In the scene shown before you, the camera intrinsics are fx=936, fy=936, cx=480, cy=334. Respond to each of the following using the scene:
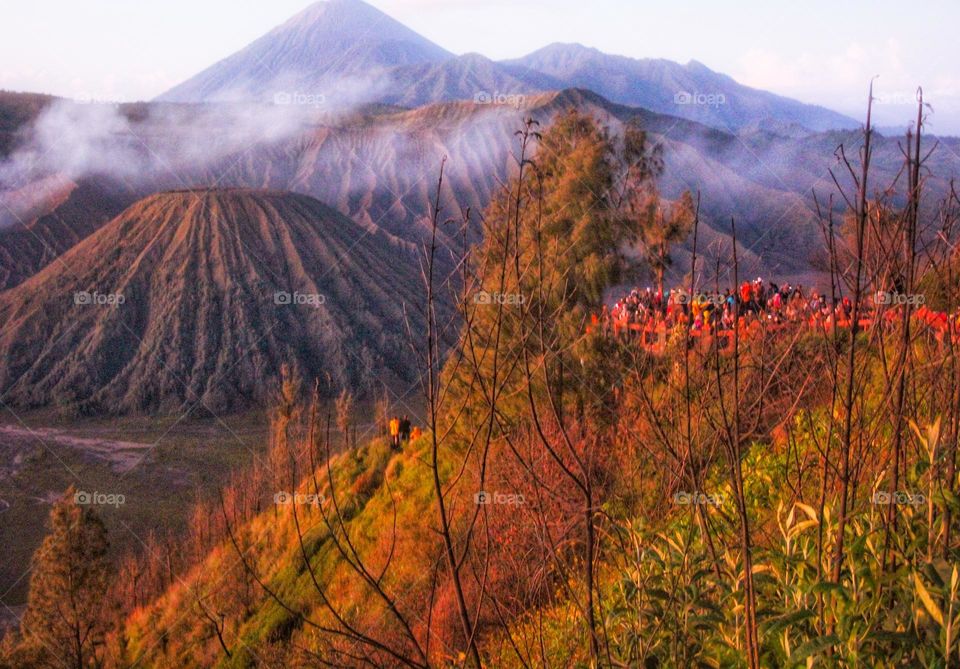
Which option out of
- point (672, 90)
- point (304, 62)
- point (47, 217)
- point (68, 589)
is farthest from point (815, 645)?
point (672, 90)

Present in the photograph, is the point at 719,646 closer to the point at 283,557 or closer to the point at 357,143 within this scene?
the point at 283,557

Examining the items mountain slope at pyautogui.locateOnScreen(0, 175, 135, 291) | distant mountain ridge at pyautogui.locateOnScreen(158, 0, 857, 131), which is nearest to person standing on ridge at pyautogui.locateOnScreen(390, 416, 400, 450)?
mountain slope at pyautogui.locateOnScreen(0, 175, 135, 291)

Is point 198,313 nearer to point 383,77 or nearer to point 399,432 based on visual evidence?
point 399,432

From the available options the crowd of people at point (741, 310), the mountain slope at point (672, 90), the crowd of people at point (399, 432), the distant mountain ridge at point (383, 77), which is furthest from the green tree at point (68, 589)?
the mountain slope at point (672, 90)

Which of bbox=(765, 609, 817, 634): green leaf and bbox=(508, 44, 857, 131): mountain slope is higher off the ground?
bbox=(508, 44, 857, 131): mountain slope

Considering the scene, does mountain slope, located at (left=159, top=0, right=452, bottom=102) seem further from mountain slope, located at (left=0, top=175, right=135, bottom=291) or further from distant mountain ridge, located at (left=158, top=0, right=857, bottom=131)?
mountain slope, located at (left=0, top=175, right=135, bottom=291)

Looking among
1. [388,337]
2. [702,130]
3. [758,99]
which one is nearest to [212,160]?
[388,337]
